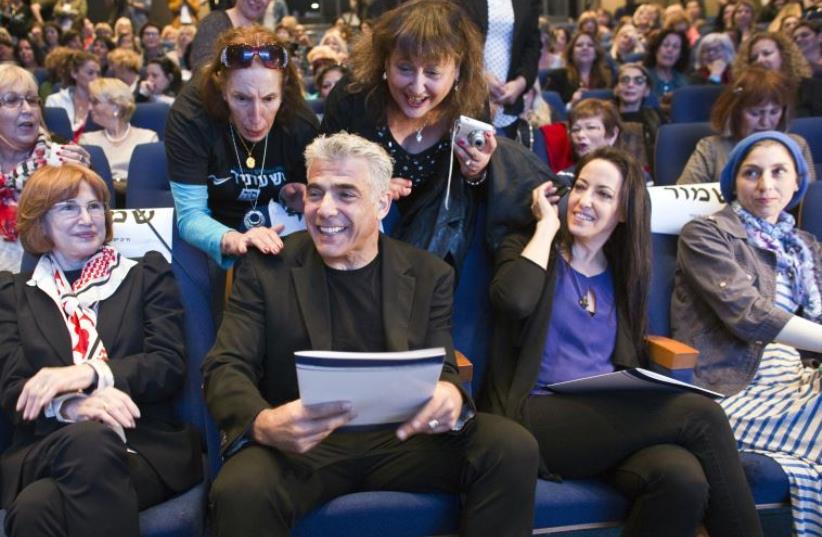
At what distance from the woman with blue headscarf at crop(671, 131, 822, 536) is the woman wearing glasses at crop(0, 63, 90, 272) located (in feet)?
6.05

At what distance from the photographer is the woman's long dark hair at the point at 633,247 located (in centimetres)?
223

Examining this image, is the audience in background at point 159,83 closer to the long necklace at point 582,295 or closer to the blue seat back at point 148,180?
the blue seat back at point 148,180

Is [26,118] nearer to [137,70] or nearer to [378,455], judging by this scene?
[378,455]

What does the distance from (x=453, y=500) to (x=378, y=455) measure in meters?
0.19

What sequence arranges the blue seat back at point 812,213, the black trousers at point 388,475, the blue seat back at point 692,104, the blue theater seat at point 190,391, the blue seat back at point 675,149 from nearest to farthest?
the black trousers at point 388,475 → the blue theater seat at point 190,391 → the blue seat back at point 812,213 → the blue seat back at point 675,149 → the blue seat back at point 692,104

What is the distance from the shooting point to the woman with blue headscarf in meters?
2.17

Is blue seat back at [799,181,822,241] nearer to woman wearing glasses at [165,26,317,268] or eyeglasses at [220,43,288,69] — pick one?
woman wearing glasses at [165,26,317,268]

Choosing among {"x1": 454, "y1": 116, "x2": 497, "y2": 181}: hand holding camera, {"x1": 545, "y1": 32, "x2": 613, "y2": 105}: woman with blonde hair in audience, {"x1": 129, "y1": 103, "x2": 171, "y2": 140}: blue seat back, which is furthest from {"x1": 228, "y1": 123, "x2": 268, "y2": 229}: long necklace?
{"x1": 545, "y1": 32, "x2": 613, "y2": 105}: woman with blonde hair in audience

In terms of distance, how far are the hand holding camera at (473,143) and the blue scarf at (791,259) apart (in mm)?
793

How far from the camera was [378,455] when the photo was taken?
74.0 inches

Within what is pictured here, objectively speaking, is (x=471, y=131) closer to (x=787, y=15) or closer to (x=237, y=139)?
(x=237, y=139)

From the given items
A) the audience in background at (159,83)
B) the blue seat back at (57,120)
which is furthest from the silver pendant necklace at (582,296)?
the audience in background at (159,83)

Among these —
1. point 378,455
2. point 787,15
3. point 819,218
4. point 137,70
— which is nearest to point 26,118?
point 378,455

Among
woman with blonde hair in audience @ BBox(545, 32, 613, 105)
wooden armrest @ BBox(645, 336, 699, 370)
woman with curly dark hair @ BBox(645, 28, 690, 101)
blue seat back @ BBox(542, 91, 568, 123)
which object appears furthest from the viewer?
woman with blonde hair in audience @ BBox(545, 32, 613, 105)
